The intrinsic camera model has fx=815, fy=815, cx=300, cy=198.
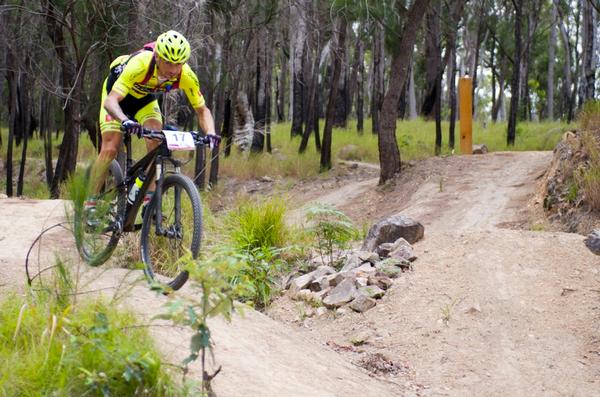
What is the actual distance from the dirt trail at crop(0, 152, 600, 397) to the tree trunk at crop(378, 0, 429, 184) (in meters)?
6.92

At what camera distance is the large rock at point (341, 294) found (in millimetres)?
7465

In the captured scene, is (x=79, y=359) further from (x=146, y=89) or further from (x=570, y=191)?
(x=570, y=191)

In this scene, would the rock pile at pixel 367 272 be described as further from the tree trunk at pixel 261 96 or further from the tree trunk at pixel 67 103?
the tree trunk at pixel 261 96

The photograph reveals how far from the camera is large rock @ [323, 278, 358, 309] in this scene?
746 centimetres

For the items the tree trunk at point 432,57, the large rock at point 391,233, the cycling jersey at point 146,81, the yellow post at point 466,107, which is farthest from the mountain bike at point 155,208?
the tree trunk at point 432,57

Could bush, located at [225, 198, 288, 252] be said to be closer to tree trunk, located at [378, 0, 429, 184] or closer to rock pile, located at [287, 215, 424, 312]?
rock pile, located at [287, 215, 424, 312]

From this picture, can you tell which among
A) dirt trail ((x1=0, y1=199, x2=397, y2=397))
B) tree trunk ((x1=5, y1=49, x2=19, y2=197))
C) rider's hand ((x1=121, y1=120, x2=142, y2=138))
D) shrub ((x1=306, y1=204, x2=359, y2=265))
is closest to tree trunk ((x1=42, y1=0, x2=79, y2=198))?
tree trunk ((x1=5, y1=49, x2=19, y2=197))

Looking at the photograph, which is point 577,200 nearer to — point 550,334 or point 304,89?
point 550,334

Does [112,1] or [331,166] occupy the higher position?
[112,1]

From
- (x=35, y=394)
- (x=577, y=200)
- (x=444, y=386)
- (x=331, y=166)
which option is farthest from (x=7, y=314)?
(x=331, y=166)

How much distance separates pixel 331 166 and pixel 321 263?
1138 cm

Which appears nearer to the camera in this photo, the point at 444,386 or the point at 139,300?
the point at 139,300

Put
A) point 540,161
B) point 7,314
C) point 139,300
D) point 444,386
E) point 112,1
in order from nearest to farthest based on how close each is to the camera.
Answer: point 7,314 < point 139,300 < point 444,386 < point 112,1 < point 540,161

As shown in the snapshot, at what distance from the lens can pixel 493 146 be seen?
21047 mm
